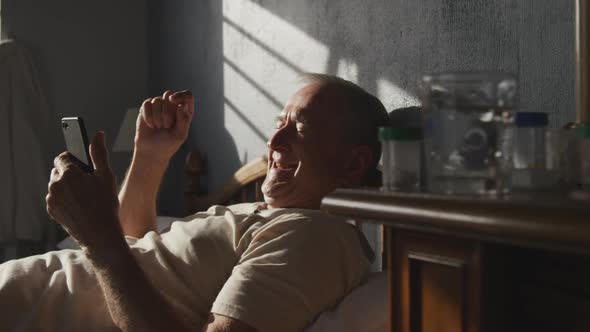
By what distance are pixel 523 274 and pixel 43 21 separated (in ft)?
10.4

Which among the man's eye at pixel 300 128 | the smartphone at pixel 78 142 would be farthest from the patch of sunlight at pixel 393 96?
the smartphone at pixel 78 142

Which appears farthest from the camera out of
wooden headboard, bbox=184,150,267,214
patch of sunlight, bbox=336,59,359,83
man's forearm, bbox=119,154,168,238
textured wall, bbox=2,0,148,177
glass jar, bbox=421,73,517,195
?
textured wall, bbox=2,0,148,177

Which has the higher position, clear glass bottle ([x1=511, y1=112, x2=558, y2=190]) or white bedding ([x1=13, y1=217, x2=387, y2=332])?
clear glass bottle ([x1=511, y1=112, x2=558, y2=190])

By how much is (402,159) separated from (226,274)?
637 mm

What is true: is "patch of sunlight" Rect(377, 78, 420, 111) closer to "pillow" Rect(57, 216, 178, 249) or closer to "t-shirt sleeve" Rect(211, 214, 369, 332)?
"t-shirt sleeve" Rect(211, 214, 369, 332)

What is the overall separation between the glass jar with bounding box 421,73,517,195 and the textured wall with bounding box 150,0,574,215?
390 mm

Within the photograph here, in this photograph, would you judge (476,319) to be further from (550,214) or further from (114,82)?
(114,82)

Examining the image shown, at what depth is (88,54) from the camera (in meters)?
3.49

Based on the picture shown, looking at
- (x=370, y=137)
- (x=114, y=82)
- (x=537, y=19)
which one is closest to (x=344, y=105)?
(x=370, y=137)

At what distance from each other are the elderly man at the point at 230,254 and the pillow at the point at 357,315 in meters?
0.02

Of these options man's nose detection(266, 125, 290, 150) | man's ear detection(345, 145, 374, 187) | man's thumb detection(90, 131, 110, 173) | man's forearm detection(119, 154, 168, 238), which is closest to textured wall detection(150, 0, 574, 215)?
man's ear detection(345, 145, 374, 187)

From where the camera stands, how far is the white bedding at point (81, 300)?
3.95 feet

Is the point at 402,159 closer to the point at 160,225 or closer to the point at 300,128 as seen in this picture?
the point at 300,128

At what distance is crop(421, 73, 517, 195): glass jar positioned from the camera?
0.74 m
